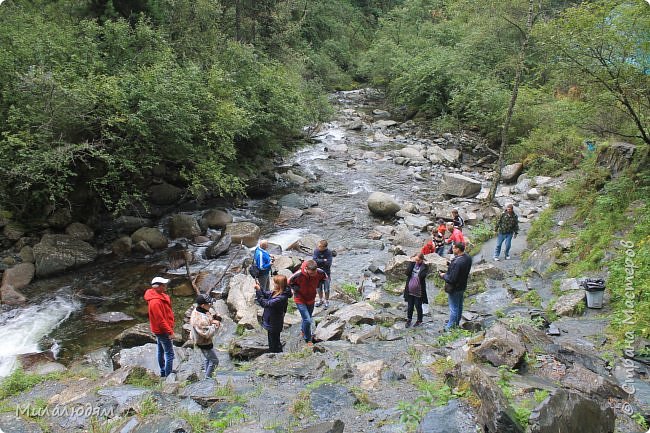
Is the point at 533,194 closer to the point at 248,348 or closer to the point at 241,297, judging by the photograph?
the point at 241,297

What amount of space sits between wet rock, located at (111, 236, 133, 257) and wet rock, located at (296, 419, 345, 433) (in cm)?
1237

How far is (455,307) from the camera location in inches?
342

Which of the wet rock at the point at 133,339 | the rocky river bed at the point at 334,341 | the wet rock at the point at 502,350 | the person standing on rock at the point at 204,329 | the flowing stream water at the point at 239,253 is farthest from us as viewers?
the flowing stream water at the point at 239,253

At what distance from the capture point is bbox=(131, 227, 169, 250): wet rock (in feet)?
51.8

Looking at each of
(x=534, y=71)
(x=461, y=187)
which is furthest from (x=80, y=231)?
(x=534, y=71)

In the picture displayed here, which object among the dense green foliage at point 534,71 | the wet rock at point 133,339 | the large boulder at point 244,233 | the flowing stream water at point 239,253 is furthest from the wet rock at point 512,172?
the wet rock at point 133,339

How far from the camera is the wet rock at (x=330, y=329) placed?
29.6 ft

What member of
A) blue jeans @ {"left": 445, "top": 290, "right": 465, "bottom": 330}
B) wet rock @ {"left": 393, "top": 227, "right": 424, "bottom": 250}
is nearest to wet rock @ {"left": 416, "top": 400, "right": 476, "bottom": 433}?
blue jeans @ {"left": 445, "top": 290, "right": 465, "bottom": 330}

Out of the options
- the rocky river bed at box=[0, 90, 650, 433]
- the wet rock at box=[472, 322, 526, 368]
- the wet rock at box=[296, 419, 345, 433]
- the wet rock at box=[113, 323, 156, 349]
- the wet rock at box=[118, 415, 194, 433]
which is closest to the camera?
the wet rock at box=[296, 419, 345, 433]

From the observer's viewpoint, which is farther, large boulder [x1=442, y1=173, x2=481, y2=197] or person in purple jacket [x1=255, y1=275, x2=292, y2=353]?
large boulder [x1=442, y1=173, x2=481, y2=197]

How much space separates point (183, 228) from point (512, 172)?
16.2 m

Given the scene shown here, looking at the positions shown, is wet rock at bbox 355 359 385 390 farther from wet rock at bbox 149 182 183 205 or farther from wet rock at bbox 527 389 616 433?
wet rock at bbox 149 182 183 205

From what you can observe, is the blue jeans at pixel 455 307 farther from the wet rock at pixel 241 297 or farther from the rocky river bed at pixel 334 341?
the wet rock at pixel 241 297

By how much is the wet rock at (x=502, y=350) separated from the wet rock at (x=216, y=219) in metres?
13.0
